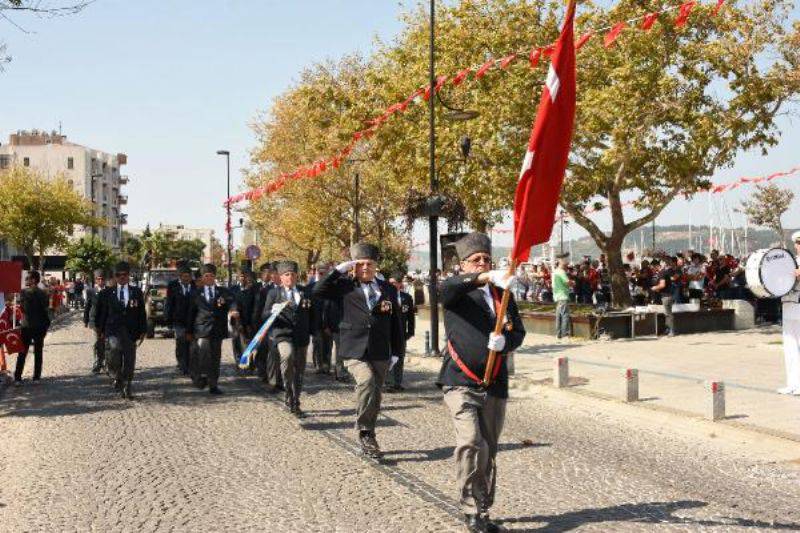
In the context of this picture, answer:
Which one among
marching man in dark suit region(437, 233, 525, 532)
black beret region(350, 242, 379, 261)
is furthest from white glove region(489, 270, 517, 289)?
black beret region(350, 242, 379, 261)

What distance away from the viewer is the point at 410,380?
14.6 meters

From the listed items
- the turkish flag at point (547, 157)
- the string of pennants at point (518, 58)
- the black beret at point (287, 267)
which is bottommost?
the black beret at point (287, 267)

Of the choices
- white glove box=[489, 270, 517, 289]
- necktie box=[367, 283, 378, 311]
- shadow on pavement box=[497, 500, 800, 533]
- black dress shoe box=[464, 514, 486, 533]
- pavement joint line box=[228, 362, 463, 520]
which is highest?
white glove box=[489, 270, 517, 289]

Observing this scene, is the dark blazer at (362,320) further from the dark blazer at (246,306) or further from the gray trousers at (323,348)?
the gray trousers at (323,348)

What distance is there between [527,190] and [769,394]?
7378 millimetres

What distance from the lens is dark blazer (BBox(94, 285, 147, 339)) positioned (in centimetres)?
1241

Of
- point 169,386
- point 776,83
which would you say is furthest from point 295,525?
point 776,83

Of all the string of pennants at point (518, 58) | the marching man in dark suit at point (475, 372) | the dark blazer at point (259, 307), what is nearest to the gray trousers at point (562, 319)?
the string of pennants at point (518, 58)

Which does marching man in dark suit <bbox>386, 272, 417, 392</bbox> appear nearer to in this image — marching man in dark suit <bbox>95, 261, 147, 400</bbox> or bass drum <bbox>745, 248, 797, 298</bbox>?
marching man in dark suit <bbox>95, 261, 147, 400</bbox>

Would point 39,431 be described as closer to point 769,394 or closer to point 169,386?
point 169,386

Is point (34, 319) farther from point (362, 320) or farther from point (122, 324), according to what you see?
point (362, 320)

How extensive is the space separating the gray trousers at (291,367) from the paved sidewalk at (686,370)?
3.83 meters

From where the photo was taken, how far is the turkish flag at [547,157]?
18.7 feet

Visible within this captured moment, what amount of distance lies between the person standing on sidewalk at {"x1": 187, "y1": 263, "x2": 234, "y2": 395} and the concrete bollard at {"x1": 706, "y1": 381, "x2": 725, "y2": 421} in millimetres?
6396
